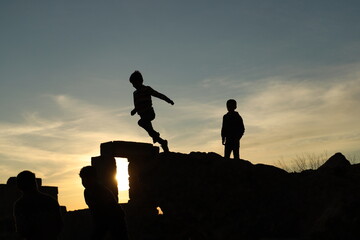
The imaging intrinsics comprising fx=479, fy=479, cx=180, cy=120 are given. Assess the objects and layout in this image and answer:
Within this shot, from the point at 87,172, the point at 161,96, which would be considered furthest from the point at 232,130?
the point at 87,172

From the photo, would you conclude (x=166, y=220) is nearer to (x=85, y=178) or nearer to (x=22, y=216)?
(x=85, y=178)

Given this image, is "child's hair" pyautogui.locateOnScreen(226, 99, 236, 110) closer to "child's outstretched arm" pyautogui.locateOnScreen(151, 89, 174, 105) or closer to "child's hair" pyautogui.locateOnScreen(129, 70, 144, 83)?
"child's outstretched arm" pyautogui.locateOnScreen(151, 89, 174, 105)

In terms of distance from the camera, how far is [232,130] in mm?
12594

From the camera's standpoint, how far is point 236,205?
10.3 metres

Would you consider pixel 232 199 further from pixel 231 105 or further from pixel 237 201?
pixel 231 105

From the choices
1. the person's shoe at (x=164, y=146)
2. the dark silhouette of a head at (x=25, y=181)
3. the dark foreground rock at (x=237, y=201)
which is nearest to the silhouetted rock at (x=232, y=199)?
the dark foreground rock at (x=237, y=201)

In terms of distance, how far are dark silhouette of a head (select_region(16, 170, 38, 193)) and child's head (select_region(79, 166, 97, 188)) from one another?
119cm

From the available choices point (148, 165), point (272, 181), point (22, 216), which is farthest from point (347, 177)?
point (22, 216)

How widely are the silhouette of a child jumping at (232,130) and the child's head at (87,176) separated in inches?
219

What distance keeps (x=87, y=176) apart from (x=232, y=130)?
568 cm

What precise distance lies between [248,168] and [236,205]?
50.9 inches

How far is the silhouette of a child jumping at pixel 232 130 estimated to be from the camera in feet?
41.4

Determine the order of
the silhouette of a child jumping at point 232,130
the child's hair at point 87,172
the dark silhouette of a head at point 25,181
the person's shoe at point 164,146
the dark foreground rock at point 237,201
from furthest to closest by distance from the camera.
→ the silhouette of a child jumping at point 232,130 → the person's shoe at point 164,146 → the dark foreground rock at point 237,201 → the child's hair at point 87,172 → the dark silhouette of a head at point 25,181

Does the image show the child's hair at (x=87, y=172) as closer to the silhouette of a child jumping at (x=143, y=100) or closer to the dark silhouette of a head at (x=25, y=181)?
the dark silhouette of a head at (x=25, y=181)
